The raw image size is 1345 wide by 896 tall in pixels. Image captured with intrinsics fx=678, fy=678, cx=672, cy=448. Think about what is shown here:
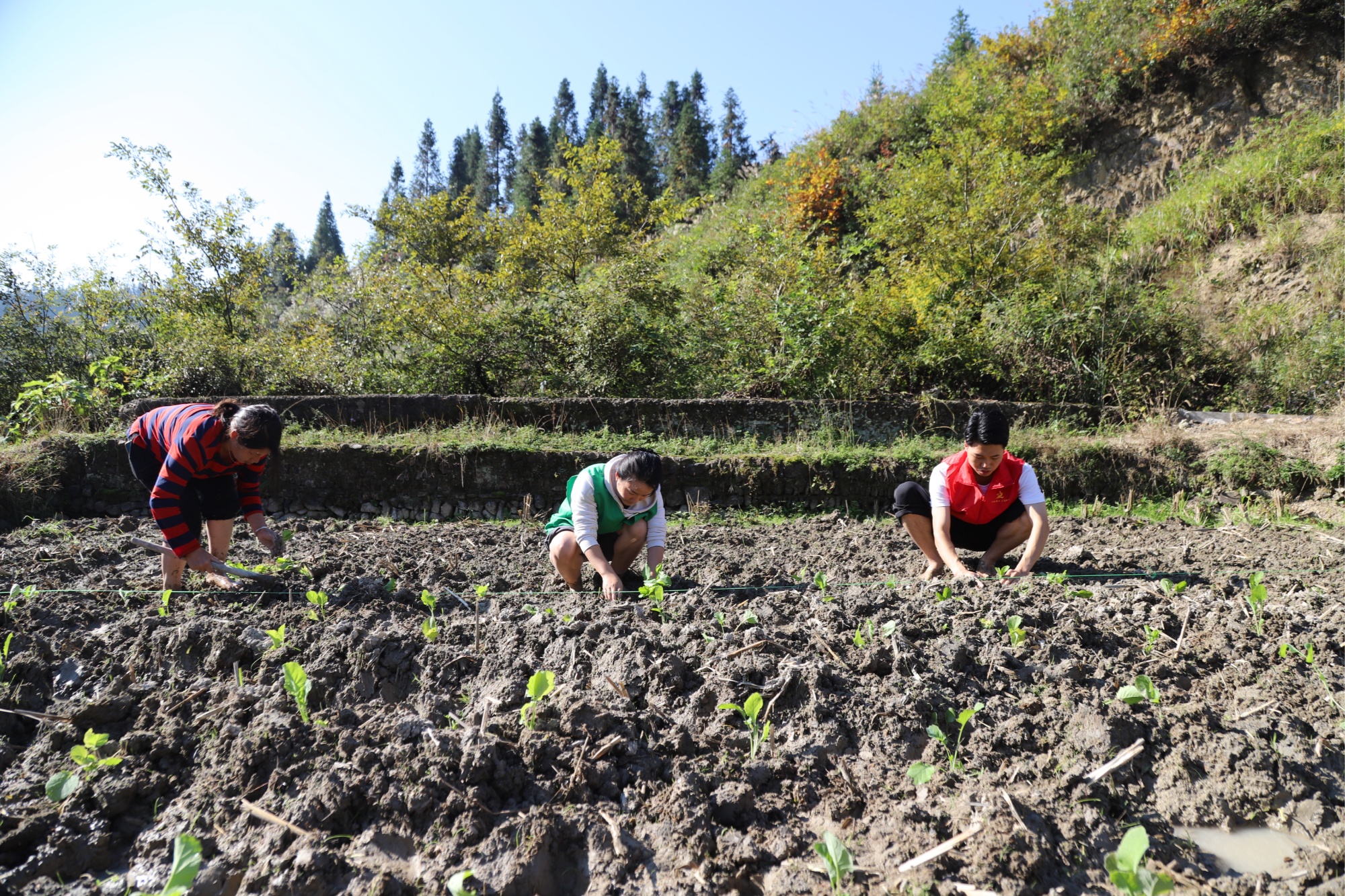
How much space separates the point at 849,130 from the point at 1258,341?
37.3 feet

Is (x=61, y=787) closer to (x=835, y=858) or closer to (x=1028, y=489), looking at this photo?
(x=835, y=858)

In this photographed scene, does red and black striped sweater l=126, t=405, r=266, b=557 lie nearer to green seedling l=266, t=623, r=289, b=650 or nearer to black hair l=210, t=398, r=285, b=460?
black hair l=210, t=398, r=285, b=460

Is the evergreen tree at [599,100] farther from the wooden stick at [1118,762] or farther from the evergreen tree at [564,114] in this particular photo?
the wooden stick at [1118,762]

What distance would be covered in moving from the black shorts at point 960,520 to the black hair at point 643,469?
1676mm

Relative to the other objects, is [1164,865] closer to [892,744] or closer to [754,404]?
[892,744]

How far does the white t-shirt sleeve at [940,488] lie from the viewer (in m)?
3.82

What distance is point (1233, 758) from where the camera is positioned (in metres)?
2.04

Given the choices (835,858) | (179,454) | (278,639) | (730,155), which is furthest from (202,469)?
(730,155)

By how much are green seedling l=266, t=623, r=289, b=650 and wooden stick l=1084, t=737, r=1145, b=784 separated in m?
2.81

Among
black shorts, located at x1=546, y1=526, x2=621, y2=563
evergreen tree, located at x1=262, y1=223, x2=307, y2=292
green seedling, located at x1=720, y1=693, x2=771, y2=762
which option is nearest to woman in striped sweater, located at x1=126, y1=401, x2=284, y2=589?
black shorts, located at x1=546, y1=526, x2=621, y2=563

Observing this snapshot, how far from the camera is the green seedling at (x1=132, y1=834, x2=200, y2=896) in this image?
1.52 m

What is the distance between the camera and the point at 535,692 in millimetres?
2180

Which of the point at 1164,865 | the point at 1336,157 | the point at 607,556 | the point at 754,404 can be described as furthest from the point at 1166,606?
the point at 1336,157

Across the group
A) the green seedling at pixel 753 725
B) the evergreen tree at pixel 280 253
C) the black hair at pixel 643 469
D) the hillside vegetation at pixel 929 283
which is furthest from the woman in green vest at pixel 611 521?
the evergreen tree at pixel 280 253
